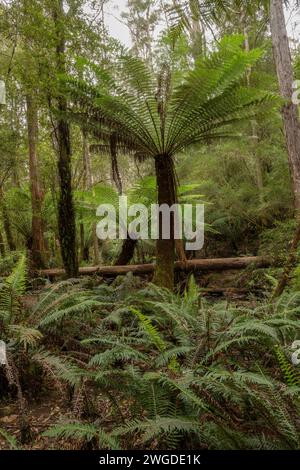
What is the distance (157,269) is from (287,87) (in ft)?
14.5

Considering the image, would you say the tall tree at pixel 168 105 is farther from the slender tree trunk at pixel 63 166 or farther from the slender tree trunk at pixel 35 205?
the slender tree trunk at pixel 35 205

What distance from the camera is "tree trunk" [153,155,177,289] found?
4277 millimetres

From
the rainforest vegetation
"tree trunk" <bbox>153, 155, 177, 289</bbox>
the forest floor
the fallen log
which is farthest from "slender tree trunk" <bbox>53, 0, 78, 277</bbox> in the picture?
the forest floor

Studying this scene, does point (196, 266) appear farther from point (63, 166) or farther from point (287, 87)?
point (287, 87)

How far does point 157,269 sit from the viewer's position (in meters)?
A: 4.42

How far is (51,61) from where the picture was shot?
471 centimetres

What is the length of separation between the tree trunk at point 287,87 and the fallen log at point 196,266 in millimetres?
1319

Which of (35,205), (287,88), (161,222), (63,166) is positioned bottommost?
(161,222)

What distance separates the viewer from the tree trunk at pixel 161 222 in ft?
14.0

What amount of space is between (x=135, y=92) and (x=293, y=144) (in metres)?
3.43

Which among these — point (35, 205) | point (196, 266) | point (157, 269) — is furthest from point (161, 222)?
point (35, 205)

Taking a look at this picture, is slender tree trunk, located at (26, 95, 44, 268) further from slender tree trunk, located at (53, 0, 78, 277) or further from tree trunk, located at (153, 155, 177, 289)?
tree trunk, located at (153, 155, 177, 289)

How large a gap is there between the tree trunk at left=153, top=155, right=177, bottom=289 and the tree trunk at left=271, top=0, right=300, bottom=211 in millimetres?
2912

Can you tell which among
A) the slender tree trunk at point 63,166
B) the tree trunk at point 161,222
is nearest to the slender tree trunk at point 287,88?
the tree trunk at point 161,222
